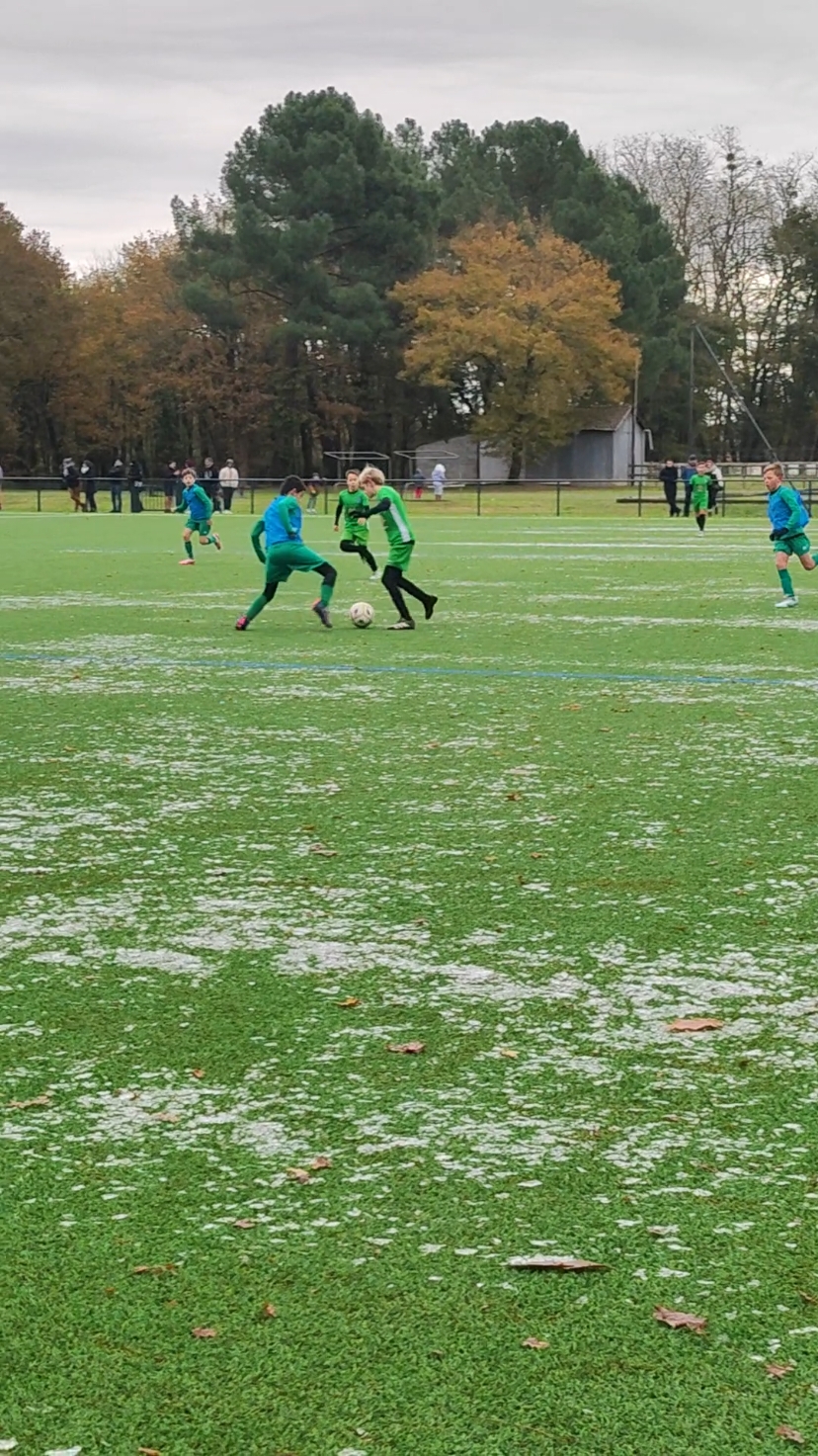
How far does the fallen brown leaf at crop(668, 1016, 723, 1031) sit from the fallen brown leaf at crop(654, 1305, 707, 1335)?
1.55 m

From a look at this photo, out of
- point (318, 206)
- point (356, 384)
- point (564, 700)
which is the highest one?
point (318, 206)

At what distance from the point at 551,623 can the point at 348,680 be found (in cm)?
490

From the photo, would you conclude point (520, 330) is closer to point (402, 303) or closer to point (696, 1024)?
point (402, 303)

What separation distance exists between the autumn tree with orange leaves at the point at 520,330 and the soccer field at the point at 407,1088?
5924 centimetres

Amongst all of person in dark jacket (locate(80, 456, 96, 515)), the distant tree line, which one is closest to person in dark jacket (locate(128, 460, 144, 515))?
person in dark jacket (locate(80, 456, 96, 515))

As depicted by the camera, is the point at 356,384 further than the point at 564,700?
Yes

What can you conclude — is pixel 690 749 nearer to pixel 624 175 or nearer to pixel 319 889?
pixel 319 889

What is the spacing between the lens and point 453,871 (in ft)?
20.8

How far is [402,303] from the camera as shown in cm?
7294

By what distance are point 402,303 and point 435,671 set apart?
6251 cm

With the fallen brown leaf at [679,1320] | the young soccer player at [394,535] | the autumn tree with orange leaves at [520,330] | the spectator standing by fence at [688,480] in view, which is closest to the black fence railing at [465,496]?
the spectator standing by fence at [688,480]

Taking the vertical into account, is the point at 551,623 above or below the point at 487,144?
below

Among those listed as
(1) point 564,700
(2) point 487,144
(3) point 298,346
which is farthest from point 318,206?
(1) point 564,700

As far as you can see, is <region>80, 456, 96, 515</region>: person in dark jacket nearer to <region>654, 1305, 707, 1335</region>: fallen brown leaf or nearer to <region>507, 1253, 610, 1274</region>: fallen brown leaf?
<region>507, 1253, 610, 1274</region>: fallen brown leaf
